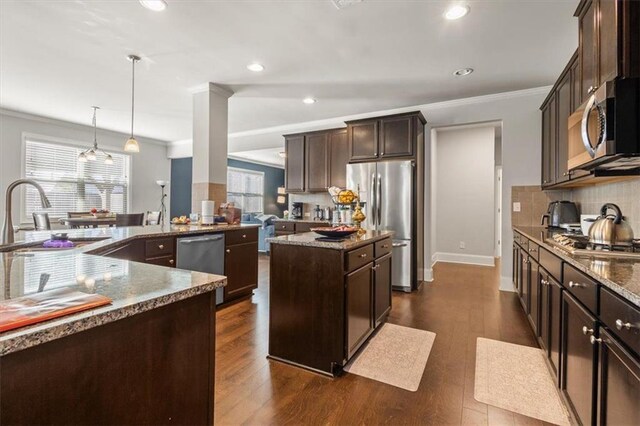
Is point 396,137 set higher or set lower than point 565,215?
higher

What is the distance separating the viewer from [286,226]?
17.9 feet

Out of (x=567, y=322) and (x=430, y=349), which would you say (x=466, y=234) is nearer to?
(x=430, y=349)

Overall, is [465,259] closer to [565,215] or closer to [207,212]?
[565,215]

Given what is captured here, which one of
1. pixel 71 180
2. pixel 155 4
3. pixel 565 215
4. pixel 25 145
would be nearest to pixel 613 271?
pixel 565 215

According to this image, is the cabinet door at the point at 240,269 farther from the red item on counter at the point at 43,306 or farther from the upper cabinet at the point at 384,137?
the red item on counter at the point at 43,306

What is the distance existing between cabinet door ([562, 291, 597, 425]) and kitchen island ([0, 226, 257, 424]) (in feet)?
5.03

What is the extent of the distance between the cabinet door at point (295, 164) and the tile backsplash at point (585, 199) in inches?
128

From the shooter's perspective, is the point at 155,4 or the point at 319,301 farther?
the point at 155,4

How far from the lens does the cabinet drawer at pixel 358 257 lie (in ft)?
6.93

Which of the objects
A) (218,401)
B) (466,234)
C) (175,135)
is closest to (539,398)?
(218,401)

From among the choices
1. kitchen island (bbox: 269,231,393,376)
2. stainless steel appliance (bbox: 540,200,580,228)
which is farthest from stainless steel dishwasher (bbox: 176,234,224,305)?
stainless steel appliance (bbox: 540,200,580,228)

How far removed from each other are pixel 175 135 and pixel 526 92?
6.59m

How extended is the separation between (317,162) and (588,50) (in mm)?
3791

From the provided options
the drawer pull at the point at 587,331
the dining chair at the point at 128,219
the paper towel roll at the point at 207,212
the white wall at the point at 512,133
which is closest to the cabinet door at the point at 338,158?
the white wall at the point at 512,133
